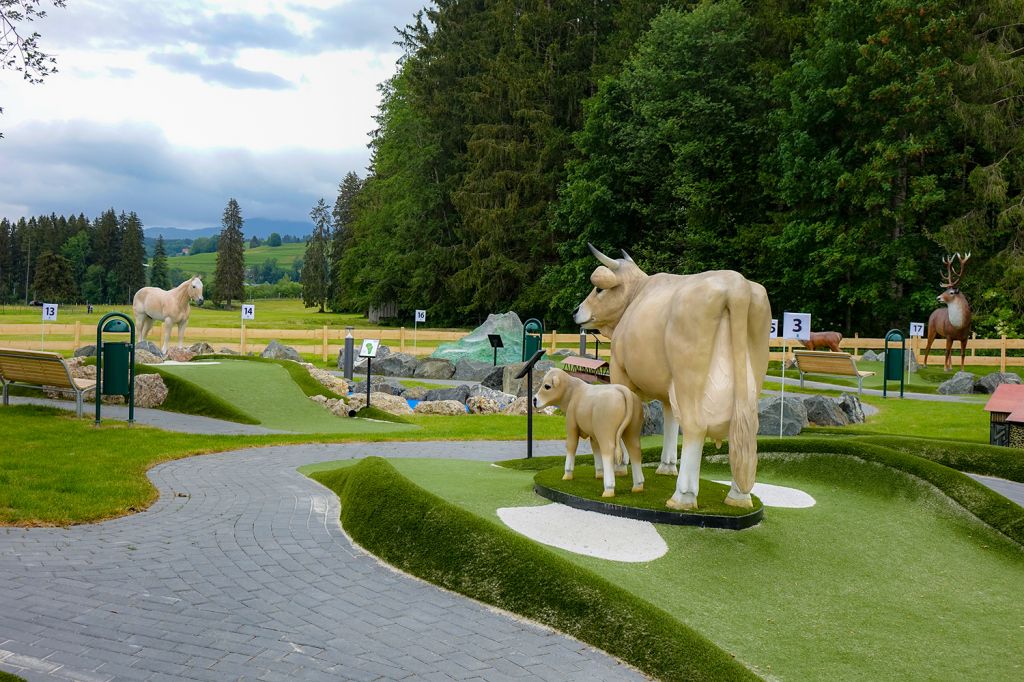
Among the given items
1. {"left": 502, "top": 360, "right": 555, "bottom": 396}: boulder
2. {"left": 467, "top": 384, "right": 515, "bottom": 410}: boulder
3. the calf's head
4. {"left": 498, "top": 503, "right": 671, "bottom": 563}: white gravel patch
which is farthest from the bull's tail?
{"left": 502, "top": 360, "right": 555, "bottom": 396}: boulder

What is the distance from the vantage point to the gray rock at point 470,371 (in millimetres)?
24516

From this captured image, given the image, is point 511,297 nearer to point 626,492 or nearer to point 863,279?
point 863,279

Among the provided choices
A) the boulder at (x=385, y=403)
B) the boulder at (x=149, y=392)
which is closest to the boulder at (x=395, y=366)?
the boulder at (x=385, y=403)

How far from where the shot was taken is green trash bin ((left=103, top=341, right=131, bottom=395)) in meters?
12.9

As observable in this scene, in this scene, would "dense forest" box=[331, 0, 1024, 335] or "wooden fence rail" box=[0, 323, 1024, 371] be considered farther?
"dense forest" box=[331, 0, 1024, 335]

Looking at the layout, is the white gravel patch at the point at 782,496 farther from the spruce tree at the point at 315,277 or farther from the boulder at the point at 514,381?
the spruce tree at the point at 315,277

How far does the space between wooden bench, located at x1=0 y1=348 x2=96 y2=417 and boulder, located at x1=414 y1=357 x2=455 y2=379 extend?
463 inches

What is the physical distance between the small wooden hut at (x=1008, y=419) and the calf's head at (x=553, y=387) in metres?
8.22

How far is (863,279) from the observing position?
33125 mm

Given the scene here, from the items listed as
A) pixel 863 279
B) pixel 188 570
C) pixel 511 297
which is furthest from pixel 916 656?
pixel 511 297

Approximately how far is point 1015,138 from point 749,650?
32.9 meters

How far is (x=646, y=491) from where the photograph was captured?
6.85 metres

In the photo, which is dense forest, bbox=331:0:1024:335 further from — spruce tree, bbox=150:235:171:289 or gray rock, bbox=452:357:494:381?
spruce tree, bbox=150:235:171:289

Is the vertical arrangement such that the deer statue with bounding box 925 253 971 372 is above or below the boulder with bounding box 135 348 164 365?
above
